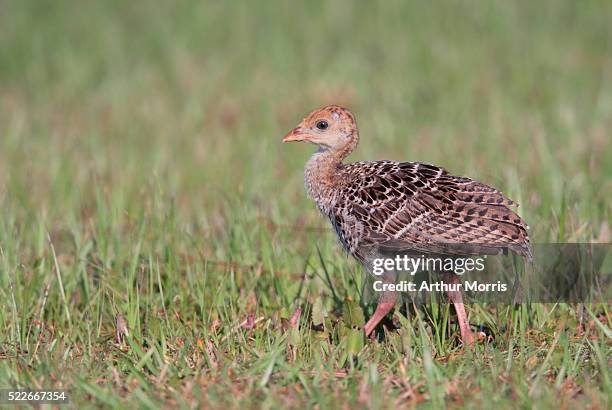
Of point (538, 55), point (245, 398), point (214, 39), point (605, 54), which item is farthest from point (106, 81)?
point (245, 398)

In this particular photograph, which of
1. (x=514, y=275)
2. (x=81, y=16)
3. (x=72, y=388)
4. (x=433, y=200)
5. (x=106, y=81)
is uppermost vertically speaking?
(x=81, y=16)

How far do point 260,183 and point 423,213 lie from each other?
11.1ft

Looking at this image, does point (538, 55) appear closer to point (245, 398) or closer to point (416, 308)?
point (416, 308)

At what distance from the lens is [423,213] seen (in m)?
5.52

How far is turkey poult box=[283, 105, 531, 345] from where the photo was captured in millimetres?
5363

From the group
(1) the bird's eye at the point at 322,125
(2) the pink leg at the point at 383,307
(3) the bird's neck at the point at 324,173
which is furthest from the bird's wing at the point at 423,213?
(1) the bird's eye at the point at 322,125

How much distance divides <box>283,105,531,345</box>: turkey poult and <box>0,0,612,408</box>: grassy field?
1.41ft

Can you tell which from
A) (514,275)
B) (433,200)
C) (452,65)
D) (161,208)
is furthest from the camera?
(452,65)

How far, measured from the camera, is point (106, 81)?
13.0 m

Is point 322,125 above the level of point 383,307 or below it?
above

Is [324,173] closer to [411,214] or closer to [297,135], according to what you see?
[297,135]

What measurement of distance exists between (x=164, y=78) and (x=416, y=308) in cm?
833

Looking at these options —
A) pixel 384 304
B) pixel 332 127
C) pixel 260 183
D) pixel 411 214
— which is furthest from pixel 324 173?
pixel 260 183

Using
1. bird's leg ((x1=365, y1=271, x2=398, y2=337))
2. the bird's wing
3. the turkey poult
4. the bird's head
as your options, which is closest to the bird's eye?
the bird's head
